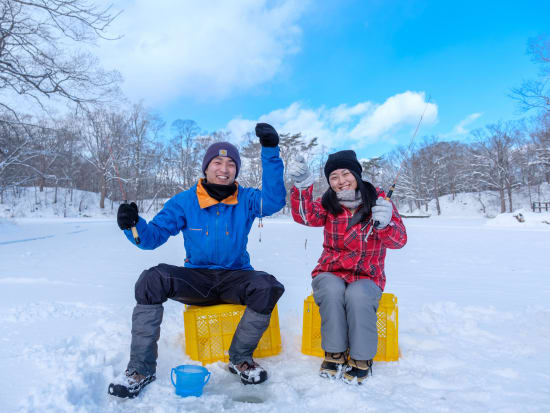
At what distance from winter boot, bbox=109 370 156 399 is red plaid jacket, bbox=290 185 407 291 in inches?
55.6

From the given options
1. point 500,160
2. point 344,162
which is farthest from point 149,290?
point 500,160

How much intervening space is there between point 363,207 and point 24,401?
232cm

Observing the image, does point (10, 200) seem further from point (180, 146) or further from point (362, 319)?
point (362, 319)

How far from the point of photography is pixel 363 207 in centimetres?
264

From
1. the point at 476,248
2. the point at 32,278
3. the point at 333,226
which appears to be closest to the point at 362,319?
the point at 333,226

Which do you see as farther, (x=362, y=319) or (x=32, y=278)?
(x=32, y=278)

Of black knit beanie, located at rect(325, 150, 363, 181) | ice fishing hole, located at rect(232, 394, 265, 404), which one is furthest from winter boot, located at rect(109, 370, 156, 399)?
black knit beanie, located at rect(325, 150, 363, 181)

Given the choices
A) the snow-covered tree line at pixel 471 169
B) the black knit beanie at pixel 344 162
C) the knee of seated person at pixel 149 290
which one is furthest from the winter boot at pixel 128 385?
the snow-covered tree line at pixel 471 169

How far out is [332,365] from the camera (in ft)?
7.63

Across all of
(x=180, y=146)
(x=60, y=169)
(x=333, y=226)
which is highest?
(x=180, y=146)

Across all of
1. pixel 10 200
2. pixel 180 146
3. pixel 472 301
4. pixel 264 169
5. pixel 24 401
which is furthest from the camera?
pixel 180 146

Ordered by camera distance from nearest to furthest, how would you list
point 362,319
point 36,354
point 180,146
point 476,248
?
point 36,354, point 362,319, point 476,248, point 180,146

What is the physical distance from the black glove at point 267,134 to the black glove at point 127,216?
103 centimetres

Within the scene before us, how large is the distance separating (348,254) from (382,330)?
Result: 60 cm
